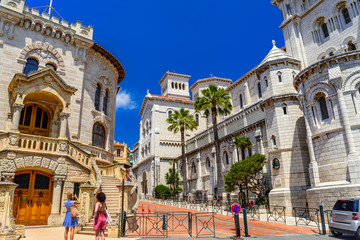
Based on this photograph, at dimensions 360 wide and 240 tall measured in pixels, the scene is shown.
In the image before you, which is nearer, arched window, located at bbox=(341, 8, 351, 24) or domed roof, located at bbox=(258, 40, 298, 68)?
domed roof, located at bbox=(258, 40, 298, 68)

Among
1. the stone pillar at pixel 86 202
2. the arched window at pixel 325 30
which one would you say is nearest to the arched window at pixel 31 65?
the stone pillar at pixel 86 202

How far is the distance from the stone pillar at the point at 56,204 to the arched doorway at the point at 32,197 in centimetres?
54

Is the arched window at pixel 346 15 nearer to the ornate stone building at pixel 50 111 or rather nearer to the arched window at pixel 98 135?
the ornate stone building at pixel 50 111

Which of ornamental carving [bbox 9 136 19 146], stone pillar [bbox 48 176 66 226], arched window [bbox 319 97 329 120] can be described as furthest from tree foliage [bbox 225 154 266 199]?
ornamental carving [bbox 9 136 19 146]

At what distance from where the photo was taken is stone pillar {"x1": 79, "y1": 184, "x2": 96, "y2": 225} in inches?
553

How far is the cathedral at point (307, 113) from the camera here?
18188 mm

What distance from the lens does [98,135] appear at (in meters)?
25.4

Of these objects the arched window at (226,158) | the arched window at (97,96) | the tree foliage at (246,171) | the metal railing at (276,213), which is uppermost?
the arched window at (97,96)

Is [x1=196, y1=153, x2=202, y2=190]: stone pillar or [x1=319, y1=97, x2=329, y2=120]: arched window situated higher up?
[x1=319, y1=97, x2=329, y2=120]: arched window

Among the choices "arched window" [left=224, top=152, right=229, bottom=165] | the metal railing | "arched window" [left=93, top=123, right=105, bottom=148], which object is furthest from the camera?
"arched window" [left=224, top=152, right=229, bottom=165]

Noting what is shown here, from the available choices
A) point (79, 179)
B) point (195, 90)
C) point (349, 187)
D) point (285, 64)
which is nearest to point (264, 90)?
point (285, 64)

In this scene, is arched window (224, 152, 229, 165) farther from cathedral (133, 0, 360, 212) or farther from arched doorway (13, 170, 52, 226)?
arched doorway (13, 170, 52, 226)

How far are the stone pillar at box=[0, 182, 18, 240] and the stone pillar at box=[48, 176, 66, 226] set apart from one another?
4373 mm

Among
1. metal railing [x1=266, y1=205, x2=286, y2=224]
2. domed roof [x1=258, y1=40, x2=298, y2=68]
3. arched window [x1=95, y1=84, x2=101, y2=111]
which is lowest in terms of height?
metal railing [x1=266, y1=205, x2=286, y2=224]
